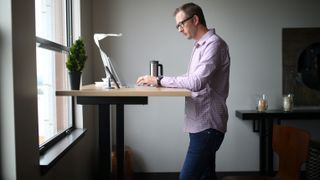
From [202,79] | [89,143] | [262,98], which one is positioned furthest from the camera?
[262,98]

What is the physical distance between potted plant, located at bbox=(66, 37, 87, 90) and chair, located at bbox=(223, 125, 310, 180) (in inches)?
49.6

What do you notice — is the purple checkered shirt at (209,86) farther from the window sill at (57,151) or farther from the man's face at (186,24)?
the window sill at (57,151)

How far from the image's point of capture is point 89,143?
321 cm

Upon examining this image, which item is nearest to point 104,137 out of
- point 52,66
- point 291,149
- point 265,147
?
point 52,66

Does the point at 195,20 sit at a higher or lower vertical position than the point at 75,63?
higher

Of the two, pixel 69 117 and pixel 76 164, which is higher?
pixel 69 117

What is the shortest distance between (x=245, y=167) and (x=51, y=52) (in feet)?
8.30

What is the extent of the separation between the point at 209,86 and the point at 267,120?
1.89 meters

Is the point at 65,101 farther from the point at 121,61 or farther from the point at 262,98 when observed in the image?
the point at 262,98

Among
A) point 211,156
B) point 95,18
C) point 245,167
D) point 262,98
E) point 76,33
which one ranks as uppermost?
point 95,18

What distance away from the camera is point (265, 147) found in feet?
11.4

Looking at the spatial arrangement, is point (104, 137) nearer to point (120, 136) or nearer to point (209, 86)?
point (120, 136)

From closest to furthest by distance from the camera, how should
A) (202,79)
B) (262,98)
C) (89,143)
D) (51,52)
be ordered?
(202,79) → (51,52) → (89,143) → (262,98)

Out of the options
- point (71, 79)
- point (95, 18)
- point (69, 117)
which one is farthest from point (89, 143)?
point (71, 79)
